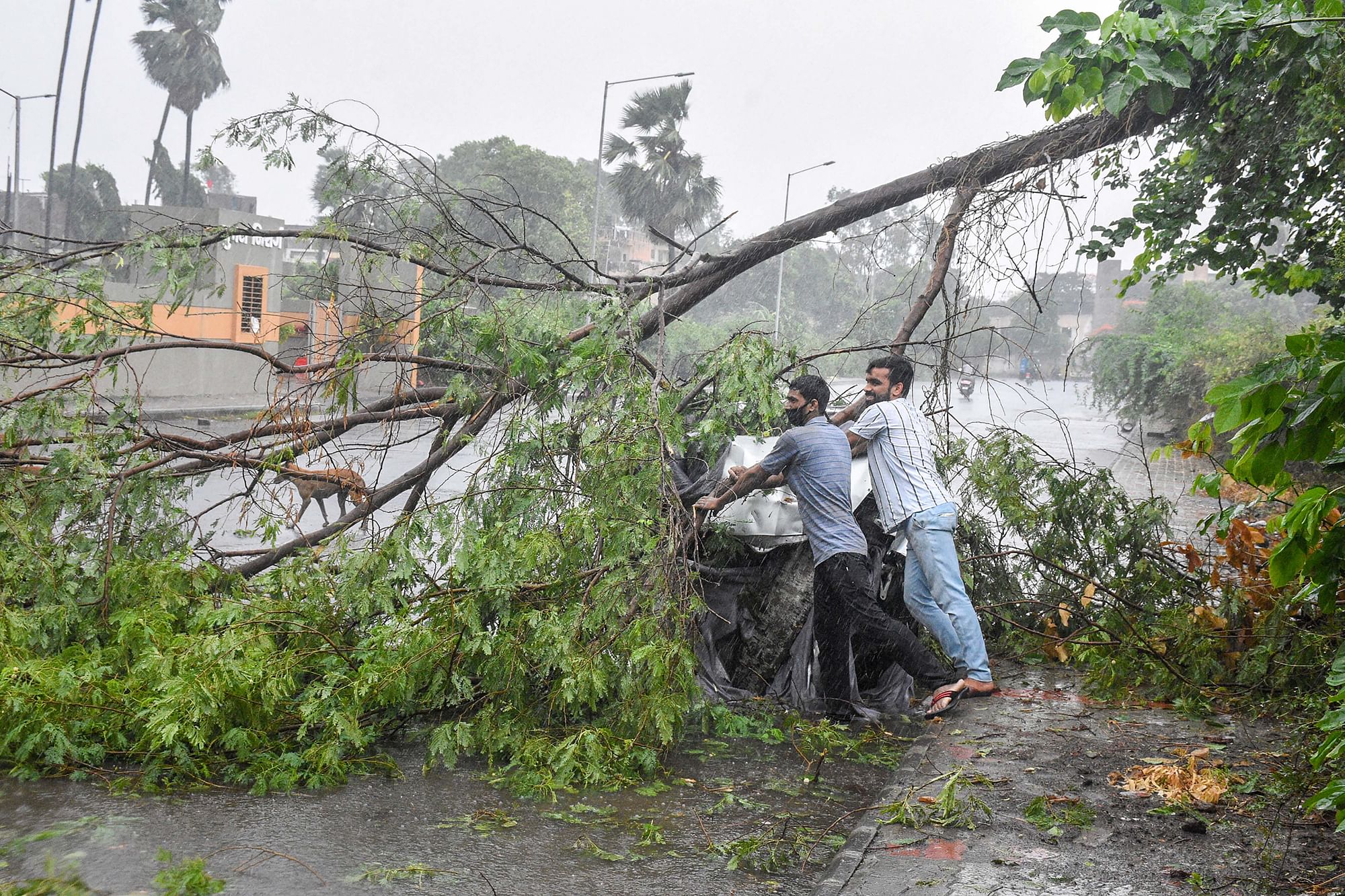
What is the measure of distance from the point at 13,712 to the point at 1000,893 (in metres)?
3.98

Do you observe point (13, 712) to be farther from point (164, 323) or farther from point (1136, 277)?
point (164, 323)

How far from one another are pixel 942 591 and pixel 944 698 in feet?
1.85

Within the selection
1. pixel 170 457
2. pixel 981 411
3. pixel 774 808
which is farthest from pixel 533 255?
pixel 981 411

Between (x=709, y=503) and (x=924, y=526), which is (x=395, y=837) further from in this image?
(x=924, y=526)

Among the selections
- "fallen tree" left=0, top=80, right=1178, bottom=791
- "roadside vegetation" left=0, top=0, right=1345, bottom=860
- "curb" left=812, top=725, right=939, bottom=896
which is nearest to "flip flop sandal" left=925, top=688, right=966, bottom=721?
"curb" left=812, top=725, right=939, bottom=896

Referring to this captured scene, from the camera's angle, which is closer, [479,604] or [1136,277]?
[479,604]

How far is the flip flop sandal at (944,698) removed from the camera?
18.6 ft

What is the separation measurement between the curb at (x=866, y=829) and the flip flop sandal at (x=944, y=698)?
1.45 ft

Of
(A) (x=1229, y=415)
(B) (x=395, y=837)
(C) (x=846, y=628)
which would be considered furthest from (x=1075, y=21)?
(B) (x=395, y=837)

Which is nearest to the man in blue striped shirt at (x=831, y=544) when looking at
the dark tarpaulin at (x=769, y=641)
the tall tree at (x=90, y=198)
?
the dark tarpaulin at (x=769, y=641)

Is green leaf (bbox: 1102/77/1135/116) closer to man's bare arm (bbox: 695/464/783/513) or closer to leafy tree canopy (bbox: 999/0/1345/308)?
leafy tree canopy (bbox: 999/0/1345/308)

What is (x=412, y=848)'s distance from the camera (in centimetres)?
389

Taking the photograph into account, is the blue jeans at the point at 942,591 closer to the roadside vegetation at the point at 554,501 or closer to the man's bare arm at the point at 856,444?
the man's bare arm at the point at 856,444

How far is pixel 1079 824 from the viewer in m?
4.03
